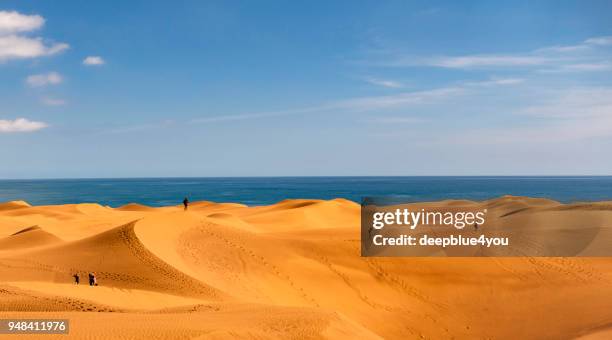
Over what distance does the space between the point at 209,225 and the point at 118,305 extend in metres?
12.2

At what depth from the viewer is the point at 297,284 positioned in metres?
21.1

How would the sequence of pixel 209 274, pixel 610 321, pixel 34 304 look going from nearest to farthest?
pixel 34 304, pixel 610 321, pixel 209 274

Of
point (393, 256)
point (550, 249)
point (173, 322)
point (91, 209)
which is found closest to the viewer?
point (173, 322)

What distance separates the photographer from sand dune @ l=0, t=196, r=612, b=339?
45.4ft

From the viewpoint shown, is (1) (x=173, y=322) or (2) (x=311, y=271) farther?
(2) (x=311, y=271)

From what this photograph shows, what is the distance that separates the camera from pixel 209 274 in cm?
2034

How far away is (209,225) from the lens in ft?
86.4

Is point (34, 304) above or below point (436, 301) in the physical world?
above

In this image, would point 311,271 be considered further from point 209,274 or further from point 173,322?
point 173,322

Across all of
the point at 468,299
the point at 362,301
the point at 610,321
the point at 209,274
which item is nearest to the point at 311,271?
the point at 362,301

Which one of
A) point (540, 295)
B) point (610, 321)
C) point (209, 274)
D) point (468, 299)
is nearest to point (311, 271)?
point (209, 274)

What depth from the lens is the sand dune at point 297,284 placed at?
13844mm

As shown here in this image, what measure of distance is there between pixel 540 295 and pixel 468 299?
2.86 m

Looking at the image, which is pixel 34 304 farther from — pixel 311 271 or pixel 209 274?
pixel 311 271
